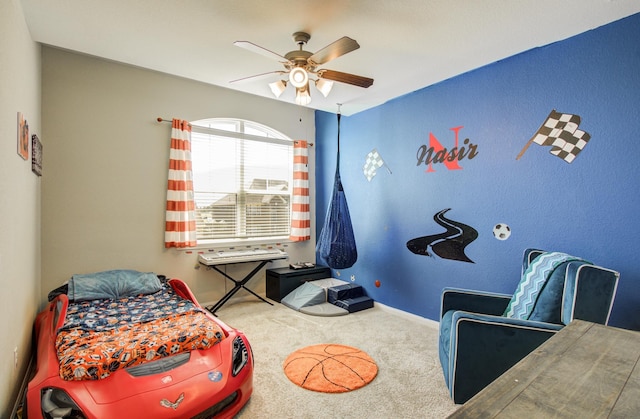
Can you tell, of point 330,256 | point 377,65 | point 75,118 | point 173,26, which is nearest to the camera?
point 173,26

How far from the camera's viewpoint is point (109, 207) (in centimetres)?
346

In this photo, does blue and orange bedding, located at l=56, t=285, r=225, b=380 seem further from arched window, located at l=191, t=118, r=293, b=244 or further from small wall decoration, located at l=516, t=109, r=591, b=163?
small wall decoration, located at l=516, t=109, r=591, b=163

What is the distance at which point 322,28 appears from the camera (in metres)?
2.42

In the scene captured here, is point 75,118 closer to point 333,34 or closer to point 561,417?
point 333,34

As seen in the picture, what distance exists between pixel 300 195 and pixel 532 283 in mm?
A: 3018

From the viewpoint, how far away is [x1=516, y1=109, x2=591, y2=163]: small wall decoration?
2.51m

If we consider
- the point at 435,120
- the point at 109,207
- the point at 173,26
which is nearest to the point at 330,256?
the point at 435,120

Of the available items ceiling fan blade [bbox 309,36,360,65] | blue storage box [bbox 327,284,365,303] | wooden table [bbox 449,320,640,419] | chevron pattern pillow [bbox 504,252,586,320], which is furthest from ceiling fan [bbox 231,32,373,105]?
blue storage box [bbox 327,284,365,303]

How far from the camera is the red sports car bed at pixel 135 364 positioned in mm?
1683

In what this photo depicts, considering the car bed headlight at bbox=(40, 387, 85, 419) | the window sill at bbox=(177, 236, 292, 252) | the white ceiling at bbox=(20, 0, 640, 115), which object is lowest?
the car bed headlight at bbox=(40, 387, 85, 419)

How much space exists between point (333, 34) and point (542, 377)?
95.0 inches

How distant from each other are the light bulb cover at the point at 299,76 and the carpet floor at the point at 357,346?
7.06ft

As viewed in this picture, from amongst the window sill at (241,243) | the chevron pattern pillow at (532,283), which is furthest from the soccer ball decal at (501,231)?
the window sill at (241,243)

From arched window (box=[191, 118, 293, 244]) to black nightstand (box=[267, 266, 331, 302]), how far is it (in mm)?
506
